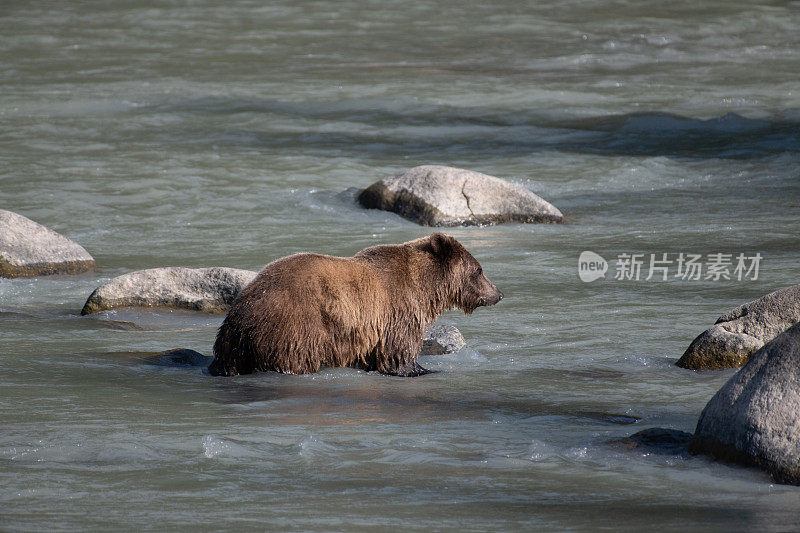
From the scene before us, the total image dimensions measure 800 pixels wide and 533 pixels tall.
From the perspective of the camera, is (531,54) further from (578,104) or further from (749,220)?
(749,220)

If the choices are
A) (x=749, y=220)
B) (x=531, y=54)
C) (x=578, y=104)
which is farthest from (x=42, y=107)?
(x=749, y=220)

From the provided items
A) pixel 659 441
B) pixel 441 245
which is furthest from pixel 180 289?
pixel 659 441

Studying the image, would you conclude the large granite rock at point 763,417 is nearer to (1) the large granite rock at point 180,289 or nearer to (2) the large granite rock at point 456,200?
(1) the large granite rock at point 180,289

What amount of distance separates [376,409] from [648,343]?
3.04 meters

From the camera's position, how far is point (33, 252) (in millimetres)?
13156

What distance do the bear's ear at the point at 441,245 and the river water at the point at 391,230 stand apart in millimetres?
821

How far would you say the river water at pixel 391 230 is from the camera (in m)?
6.18

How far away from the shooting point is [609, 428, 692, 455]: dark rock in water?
22.2ft

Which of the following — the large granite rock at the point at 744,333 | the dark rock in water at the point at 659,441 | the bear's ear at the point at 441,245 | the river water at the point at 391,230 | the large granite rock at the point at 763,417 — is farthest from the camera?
the bear's ear at the point at 441,245

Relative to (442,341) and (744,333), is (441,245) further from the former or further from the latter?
(744,333)

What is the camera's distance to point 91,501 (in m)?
5.87

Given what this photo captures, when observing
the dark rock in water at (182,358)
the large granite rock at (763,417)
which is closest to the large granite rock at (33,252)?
the dark rock in water at (182,358)

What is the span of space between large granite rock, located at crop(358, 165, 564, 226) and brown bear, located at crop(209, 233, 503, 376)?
665 centimetres

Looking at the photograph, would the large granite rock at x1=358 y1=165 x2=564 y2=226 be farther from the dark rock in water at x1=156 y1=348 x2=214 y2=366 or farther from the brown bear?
the dark rock in water at x1=156 y1=348 x2=214 y2=366
